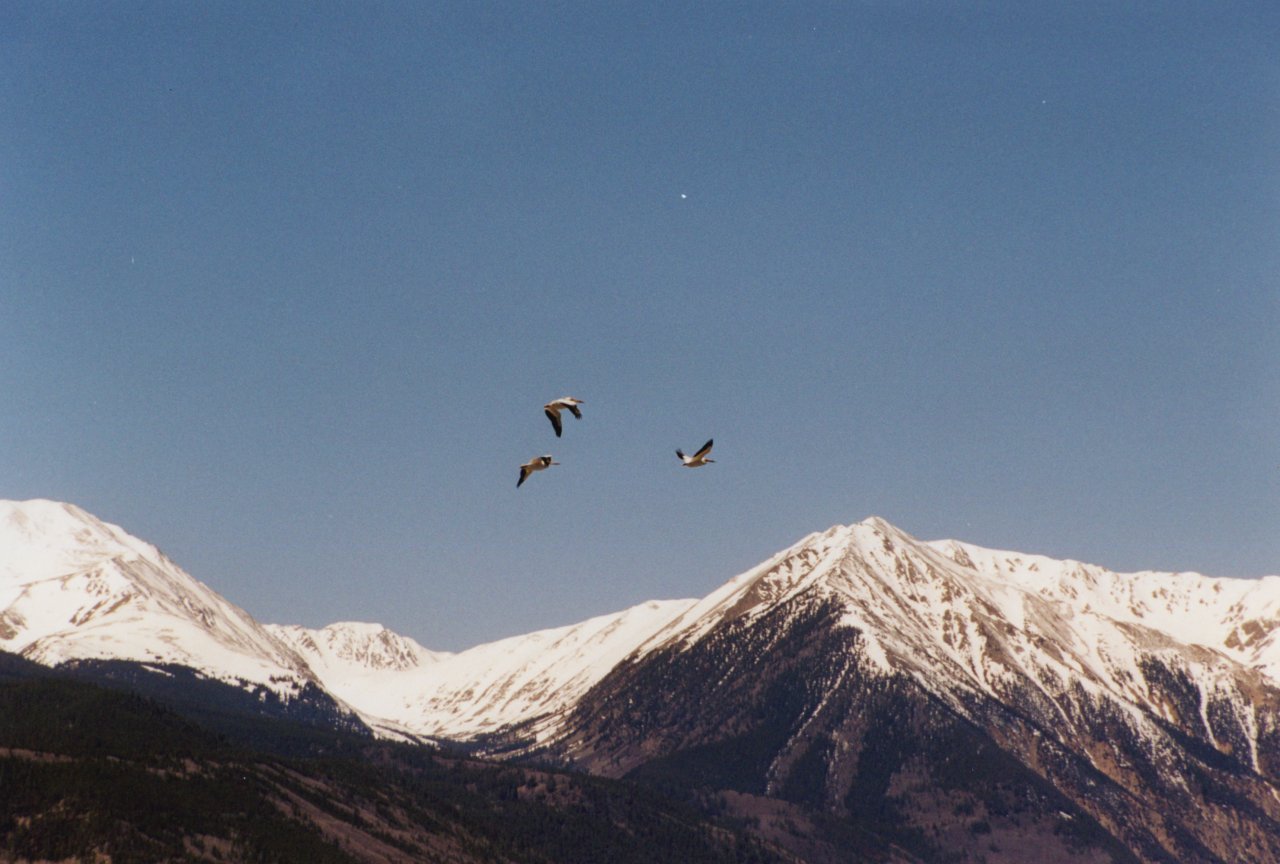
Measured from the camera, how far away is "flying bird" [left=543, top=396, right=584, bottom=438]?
10088cm

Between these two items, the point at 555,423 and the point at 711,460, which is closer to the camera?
the point at 555,423

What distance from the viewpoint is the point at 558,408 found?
4023 inches

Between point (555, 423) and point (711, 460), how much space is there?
16118 mm

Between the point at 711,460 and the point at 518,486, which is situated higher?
the point at 711,460

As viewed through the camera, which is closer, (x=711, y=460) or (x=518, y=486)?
(x=518, y=486)

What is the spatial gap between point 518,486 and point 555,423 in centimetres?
500

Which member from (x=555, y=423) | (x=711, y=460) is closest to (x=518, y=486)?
(x=555, y=423)

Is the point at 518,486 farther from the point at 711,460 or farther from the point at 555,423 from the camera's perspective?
the point at 711,460

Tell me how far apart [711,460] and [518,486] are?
1850 cm

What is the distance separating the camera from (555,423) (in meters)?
102

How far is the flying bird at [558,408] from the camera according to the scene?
10088 cm

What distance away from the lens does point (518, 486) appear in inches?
3989

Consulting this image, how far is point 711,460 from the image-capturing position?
11388cm
